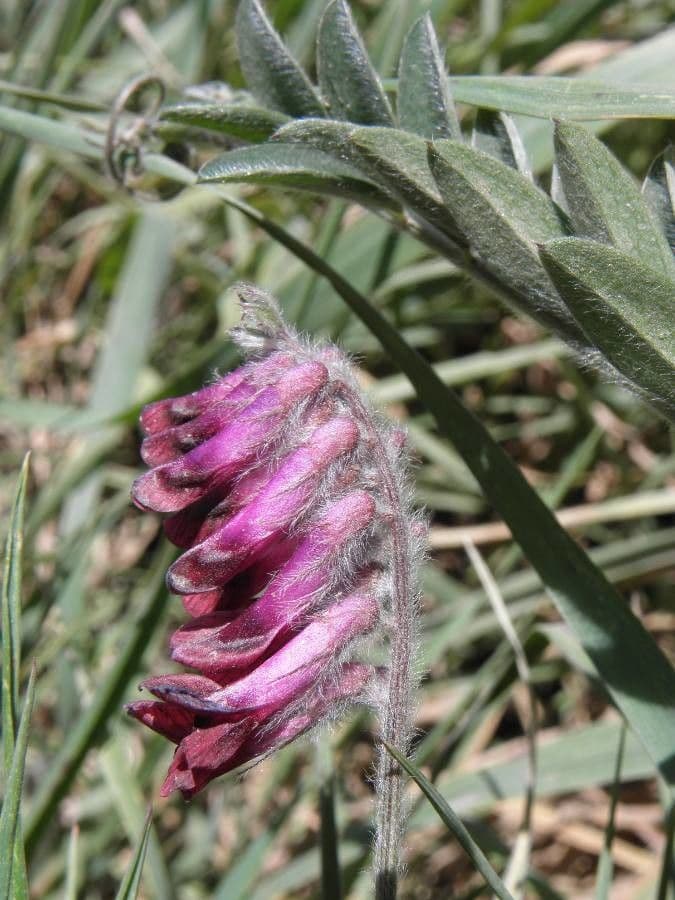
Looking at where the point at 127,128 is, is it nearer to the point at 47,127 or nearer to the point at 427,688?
the point at 47,127

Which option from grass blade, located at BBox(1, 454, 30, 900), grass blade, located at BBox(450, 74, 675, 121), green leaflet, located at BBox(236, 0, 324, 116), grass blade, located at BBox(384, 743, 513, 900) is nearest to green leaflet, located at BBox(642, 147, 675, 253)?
grass blade, located at BBox(450, 74, 675, 121)

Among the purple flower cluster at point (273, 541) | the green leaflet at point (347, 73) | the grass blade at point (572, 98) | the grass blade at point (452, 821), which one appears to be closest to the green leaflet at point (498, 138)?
the grass blade at point (572, 98)

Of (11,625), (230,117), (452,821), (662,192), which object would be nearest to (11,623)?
(11,625)

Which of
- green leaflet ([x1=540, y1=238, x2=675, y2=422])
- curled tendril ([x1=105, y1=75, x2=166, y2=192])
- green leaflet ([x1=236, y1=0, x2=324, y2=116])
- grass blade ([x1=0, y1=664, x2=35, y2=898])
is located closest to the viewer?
green leaflet ([x1=540, y1=238, x2=675, y2=422])

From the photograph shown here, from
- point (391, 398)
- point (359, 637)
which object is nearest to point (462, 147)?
point (359, 637)

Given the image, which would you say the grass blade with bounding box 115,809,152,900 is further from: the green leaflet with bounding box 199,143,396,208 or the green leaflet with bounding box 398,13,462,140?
the green leaflet with bounding box 398,13,462,140

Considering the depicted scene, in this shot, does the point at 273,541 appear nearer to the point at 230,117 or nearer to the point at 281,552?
the point at 281,552
